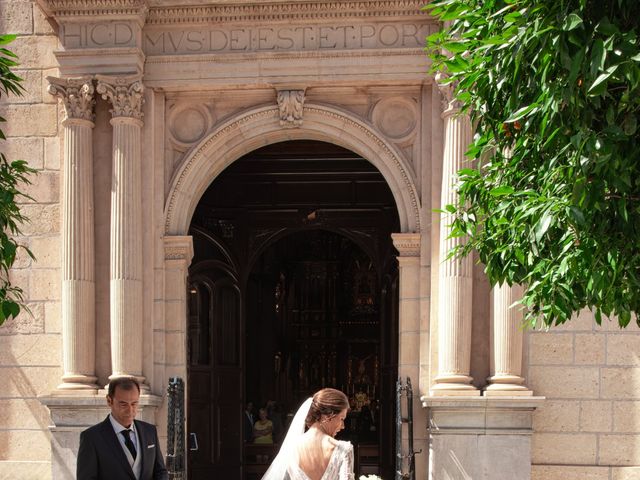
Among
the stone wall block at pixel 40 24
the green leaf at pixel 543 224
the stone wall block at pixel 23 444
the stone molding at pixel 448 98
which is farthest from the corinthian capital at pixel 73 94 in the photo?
the green leaf at pixel 543 224

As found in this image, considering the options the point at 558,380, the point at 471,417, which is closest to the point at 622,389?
the point at 558,380

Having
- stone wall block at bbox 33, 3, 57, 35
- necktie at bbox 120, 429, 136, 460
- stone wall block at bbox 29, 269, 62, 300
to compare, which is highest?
stone wall block at bbox 33, 3, 57, 35

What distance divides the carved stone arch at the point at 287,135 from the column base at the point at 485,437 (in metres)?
2.30

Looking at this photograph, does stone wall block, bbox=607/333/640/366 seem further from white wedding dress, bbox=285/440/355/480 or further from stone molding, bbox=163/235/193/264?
white wedding dress, bbox=285/440/355/480

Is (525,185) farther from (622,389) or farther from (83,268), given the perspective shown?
(83,268)

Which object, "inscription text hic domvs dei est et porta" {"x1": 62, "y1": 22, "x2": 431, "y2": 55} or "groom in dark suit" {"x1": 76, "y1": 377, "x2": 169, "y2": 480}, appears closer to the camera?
"groom in dark suit" {"x1": 76, "y1": 377, "x2": 169, "y2": 480}

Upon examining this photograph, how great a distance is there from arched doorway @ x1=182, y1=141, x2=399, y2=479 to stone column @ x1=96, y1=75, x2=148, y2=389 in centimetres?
197

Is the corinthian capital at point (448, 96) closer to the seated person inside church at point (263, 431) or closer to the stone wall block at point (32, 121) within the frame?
the stone wall block at point (32, 121)

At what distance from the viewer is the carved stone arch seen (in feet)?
55.7

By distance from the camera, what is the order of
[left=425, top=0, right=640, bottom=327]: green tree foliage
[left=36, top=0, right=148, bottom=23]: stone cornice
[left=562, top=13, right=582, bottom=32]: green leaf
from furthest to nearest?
[left=36, top=0, right=148, bottom=23]: stone cornice, [left=425, top=0, right=640, bottom=327]: green tree foliage, [left=562, top=13, right=582, bottom=32]: green leaf

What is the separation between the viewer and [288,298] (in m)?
26.6

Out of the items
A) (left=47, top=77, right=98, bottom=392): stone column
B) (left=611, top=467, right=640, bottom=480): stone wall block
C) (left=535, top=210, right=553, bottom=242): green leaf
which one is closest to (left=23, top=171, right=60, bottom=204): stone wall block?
(left=47, top=77, right=98, bottom=392): stone column

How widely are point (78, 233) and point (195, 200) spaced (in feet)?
5.13

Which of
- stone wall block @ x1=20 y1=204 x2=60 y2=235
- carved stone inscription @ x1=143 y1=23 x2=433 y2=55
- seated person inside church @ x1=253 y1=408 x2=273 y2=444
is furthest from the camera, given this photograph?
seated person inside church @ x1=253 y1=408 x2=273 y2=444
